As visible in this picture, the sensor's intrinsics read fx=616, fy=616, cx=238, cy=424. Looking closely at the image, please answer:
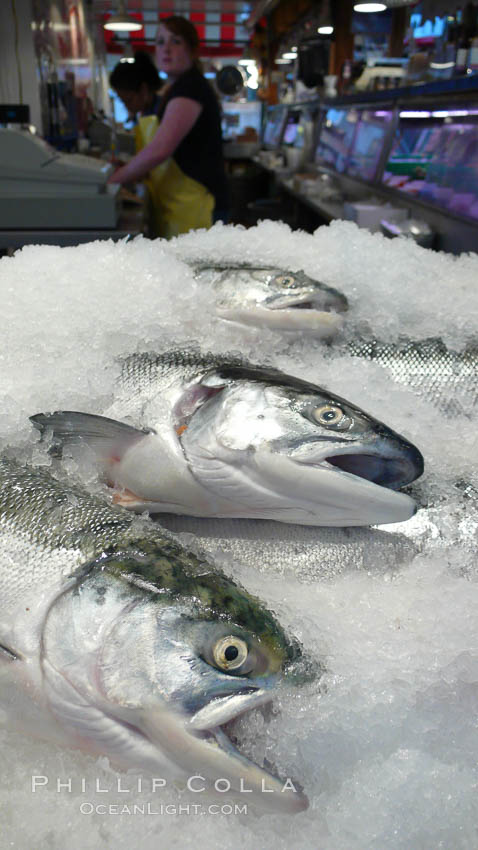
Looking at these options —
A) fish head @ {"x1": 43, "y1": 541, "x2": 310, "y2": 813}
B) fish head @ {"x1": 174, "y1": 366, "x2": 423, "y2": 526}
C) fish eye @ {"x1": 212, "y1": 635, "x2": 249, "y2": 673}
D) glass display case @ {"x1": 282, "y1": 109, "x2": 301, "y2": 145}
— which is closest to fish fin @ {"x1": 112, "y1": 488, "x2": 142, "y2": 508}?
fish head @ {"x1": 174, "y1": 366, "x2": 423, "y2": 526}

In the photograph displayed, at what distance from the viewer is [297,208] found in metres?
8.16

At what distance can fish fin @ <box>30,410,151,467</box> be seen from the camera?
0.93m

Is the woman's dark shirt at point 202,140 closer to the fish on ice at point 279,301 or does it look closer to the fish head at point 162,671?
the fish on ice at point 279,301

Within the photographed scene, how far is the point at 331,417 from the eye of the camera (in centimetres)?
93

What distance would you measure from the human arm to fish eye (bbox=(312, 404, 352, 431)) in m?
2.91

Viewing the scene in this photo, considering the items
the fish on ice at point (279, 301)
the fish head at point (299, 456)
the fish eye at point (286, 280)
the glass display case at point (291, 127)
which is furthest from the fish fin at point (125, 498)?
the glass display case at point (291, 127)

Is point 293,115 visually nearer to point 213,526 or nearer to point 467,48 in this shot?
point 467,48

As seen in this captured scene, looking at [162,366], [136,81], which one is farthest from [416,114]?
[162,366]

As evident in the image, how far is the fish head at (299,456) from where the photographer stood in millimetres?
897

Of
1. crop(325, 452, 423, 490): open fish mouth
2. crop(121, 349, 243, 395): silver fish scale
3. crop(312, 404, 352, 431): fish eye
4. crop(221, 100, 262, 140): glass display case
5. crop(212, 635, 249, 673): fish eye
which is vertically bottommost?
crop(212, 635, 249, 673): fish eye

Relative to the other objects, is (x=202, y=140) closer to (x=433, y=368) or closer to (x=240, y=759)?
(x=433, y=368)

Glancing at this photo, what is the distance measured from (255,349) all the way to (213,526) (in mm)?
448

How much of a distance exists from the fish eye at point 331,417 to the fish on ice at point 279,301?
0.47 metres

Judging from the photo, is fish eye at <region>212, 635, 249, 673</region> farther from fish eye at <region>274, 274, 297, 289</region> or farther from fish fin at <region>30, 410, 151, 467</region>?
fish eye at <region>274, 274, 297, 289</region>
